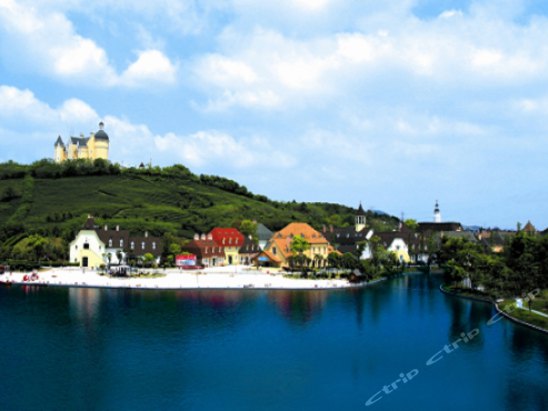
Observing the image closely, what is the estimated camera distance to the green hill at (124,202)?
88.6 metres

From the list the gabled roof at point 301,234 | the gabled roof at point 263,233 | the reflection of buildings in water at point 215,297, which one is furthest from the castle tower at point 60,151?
the reflection of buildings in water at point 215,297

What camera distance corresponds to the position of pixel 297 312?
44.2 m

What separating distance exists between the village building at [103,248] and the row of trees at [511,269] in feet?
133

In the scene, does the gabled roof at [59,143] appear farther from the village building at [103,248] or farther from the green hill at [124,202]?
the village building at [103,248]

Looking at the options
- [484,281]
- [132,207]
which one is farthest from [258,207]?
[484,281]

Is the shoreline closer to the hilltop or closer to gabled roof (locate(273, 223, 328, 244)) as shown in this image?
gabled roof (locate(273, 223, 328, 244))

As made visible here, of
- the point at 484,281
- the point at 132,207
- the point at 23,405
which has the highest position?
the point at 132,207

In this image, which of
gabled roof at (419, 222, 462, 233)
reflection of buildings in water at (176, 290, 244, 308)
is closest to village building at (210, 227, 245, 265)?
reflection of buildings in water at (176, 290, 244, 308)

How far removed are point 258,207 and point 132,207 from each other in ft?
96.7

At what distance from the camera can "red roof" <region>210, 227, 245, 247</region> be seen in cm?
8244

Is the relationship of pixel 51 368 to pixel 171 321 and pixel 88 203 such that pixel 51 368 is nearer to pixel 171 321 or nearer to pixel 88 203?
pixel 171 321

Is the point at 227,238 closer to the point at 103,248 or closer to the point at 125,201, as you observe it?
the point at 103,248

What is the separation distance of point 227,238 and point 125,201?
30.7 meters

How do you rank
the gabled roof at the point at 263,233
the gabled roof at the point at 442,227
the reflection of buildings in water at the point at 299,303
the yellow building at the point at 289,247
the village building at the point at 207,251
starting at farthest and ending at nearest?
the gabled roof at the point at 442,227, the gabled roof at the point at 263,233, the village building at the point at 207,251, the yellow building at the point at 289,247, the reflection of buildings in water at the point at 299,303
